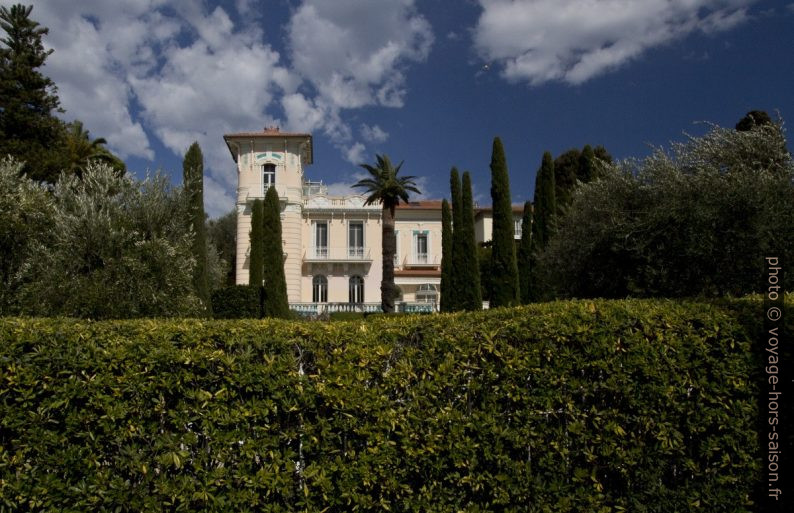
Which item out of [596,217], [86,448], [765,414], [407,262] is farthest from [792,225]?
[407,262]

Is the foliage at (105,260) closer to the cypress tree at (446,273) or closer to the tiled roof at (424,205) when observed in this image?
the cypress tree at (446,273)

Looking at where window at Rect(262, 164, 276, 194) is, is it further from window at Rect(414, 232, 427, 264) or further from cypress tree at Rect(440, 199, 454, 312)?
cypress tree at Rect(440, 199, 454, 312)

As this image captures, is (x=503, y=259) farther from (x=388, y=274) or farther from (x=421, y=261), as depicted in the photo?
(x=421, y=261)

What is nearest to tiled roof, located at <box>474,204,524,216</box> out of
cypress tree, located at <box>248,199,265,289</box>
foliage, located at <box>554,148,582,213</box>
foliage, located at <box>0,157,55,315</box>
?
foliage, located at <box>554,148,582,213</box>

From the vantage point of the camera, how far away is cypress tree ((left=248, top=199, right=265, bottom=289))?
25.8m

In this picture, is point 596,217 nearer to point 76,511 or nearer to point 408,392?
point 408,392

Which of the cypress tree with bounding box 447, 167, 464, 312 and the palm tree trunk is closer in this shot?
the cypress tree with bounding box 447, 167, 464, 312

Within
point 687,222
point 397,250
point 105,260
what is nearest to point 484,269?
point 397,250

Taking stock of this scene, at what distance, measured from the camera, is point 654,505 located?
3357 mm

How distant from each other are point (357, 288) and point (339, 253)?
2927 millimetres

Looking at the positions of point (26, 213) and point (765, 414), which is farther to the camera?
point (26, 213)

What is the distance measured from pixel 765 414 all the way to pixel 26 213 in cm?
1262

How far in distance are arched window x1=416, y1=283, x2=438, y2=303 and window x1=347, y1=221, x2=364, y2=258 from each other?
5029 mm

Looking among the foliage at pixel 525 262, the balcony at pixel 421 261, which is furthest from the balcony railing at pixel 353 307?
the balcony at pixel 421 261
